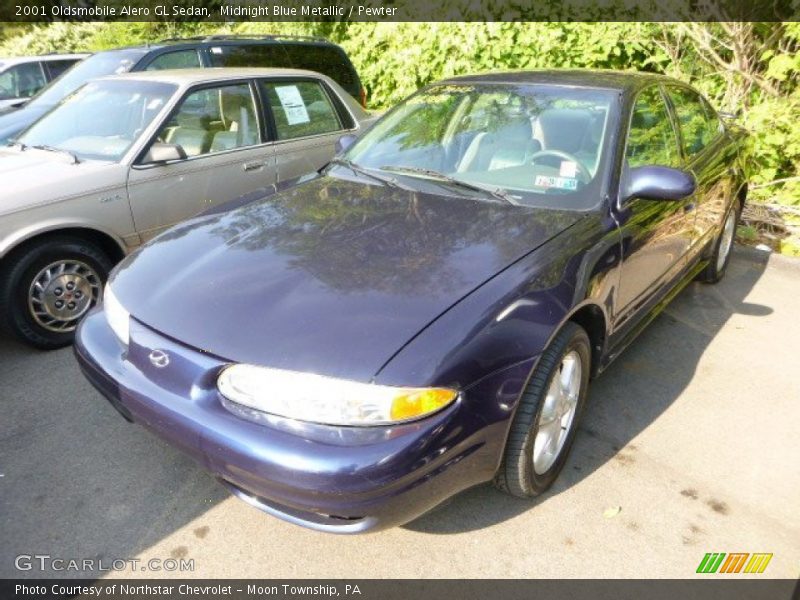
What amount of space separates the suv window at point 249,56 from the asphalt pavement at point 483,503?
14.7 feet

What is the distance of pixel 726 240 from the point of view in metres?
4.71

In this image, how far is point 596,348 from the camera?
2.74 meters

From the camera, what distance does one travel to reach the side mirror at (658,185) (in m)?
2.66

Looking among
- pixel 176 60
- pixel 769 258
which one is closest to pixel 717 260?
pixel 769 258

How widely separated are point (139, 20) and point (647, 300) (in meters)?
17.2

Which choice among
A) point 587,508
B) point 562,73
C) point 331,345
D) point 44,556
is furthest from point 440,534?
point 562,73

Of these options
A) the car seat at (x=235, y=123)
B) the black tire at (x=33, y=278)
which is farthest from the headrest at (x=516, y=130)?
the black tire at (x=33, y=278)

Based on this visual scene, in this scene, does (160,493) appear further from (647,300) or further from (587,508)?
(647,300)

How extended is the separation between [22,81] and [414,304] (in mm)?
9701

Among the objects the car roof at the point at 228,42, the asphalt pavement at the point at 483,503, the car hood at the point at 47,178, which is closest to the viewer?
the asphalt pavement at the point at 483,503

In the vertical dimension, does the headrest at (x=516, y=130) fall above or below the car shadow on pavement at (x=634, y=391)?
above

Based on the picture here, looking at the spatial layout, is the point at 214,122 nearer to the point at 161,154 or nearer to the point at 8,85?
the point at 161,154

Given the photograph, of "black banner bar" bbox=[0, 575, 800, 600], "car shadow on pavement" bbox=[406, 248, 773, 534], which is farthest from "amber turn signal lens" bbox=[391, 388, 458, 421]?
"black banner bar" bbox=[0, 575, 800, 600]

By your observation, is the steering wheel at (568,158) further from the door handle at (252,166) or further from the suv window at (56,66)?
the suv window at (56,66)
